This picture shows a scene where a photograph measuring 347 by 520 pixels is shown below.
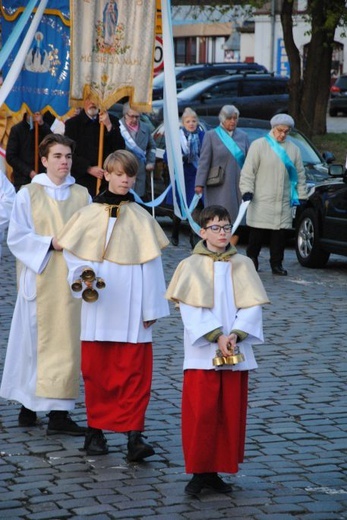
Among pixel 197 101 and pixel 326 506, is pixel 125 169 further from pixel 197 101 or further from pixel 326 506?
pixel 197 101

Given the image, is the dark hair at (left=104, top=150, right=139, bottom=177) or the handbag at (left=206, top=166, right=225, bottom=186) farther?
the handbag at (left=206, top=166, right=225, bottom=186)

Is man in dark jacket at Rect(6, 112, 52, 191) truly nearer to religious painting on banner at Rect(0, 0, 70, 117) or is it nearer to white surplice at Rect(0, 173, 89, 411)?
religious painting on banner at Rect(0, 0, 70, 117)

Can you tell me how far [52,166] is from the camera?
7840 mm

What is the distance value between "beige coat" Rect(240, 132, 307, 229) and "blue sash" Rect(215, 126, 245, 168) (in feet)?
1.50

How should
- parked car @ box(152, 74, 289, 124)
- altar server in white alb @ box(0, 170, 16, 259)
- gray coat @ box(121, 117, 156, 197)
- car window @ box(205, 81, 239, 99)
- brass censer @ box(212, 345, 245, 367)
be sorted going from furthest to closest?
car window @ box(205, 81, 239, 99) < parked car @ box(152, 74, 289, 124) < gray coat @ box(121, 117, 156, 197) < altar server in white alb @ box(0, 170, 16, 259) < brass censer @ box(212, 345, 245, 367)

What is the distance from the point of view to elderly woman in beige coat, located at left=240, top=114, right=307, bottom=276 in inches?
564

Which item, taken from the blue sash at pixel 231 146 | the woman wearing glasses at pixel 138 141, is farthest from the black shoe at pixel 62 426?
the woman wearing glasses at pixel 138 141

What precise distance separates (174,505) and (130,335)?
115 cm

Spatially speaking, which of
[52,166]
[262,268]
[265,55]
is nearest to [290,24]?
[262,268]

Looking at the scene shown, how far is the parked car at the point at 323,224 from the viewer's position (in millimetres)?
14789

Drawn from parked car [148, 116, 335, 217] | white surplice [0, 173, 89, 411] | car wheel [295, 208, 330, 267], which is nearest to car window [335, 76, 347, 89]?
parked car [148, 116, 335, 217]

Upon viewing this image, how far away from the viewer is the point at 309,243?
15.4m

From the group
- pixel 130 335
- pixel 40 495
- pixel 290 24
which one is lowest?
pixel 40 495

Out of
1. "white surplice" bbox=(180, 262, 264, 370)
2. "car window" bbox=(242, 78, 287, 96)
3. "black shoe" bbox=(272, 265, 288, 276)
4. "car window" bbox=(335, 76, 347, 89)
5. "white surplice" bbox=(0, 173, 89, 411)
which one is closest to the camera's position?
"white surplice" bbox=(180, 262, 264, 370)
